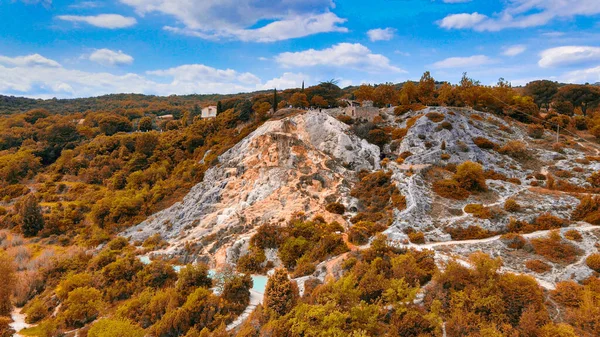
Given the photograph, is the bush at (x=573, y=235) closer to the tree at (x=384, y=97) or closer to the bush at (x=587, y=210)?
the bush at (x=587, y=210)

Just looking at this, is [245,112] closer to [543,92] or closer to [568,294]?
[568,294]

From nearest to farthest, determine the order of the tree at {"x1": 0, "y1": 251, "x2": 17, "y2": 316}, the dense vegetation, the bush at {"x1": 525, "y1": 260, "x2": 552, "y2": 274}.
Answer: the dense vegetation → the bush at {"x1": 525, "y1": 260, "x2": 552, "y2": 274} → the tree at {"x1": 0, "y1": 251, "x2": 17, "y2": 316}

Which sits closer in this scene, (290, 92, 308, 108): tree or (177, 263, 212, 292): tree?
(177, 263, 212, 292): tree

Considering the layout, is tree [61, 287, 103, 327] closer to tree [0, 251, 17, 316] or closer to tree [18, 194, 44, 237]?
tree [0, 251, 17, 316]

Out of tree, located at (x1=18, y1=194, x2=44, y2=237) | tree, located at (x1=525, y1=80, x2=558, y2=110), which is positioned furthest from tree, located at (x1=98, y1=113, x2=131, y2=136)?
tree, located at (x1=525, y1=80, x2=558, y2=110)

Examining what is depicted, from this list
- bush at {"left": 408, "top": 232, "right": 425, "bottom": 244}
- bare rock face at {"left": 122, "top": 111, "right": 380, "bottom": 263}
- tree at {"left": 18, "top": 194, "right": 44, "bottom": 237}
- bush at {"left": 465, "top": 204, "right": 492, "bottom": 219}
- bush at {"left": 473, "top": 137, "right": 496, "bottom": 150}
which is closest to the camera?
bush at {"left": 408, "top": 232, "right": 425, "bottom": 244}

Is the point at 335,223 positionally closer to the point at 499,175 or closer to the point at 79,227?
the point at 499,175

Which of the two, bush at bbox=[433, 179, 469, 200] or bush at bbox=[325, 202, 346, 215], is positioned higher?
bush at bbox=[433, 179, 469, 200]

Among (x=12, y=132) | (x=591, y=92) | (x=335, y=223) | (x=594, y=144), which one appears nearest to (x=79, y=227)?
(x=335, y=223)

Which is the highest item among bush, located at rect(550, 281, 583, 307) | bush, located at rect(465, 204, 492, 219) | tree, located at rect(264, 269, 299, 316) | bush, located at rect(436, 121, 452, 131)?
bush, located at rect(436, 121, 452, 131)
